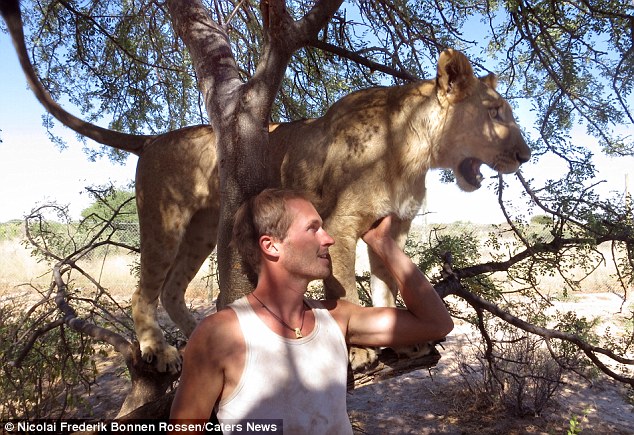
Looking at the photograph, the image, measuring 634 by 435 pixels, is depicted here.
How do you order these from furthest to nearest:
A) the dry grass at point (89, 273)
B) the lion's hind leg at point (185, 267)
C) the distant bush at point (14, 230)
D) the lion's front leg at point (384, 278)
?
the dry grass at point (89, 273) < the distant bush at point (14, 230) < the lion's hind leg at point (185, 267) < the lion's front leg at point (384, 278)

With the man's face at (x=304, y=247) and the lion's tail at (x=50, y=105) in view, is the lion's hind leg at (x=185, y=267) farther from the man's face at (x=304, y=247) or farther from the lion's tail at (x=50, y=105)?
the man's face at (x=304, y=247)

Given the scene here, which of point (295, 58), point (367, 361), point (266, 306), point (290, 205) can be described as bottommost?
point (367, 361)

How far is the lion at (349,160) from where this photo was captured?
317 cm

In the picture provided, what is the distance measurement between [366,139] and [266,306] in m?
1.53

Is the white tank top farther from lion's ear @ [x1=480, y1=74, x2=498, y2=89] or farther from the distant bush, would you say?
Result: the distant bush

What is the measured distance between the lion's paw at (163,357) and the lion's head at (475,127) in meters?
2.39

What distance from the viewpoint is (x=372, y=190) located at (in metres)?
3.17

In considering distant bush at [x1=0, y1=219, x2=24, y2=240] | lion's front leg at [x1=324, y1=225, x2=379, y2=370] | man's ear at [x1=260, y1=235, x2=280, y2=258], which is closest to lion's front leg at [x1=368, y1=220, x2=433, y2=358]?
lion's front leg at [x1=324, y1=225, x2=379, y2=370]

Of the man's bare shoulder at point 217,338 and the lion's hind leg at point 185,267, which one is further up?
the lion's hind leg at point 185,267

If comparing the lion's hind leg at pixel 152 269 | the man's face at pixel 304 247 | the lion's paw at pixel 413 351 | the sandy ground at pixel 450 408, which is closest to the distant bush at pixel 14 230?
the lion's hind leg at pixel 152 269

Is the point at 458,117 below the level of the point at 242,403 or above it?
above

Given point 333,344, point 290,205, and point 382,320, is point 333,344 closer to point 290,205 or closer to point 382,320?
point 382,320

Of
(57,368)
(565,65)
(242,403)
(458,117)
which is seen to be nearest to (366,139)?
(458,117)

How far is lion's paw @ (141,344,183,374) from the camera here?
3.58 meters
